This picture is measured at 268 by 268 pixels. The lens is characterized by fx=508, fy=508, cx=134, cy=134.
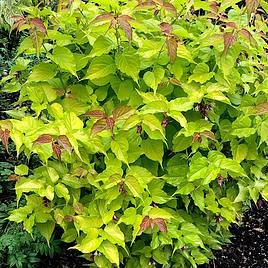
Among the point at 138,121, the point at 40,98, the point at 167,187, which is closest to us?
the point at 138,121

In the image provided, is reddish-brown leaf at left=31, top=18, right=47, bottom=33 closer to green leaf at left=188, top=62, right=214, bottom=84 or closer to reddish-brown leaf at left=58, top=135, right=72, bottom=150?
reddish-brown leaf at left=58, top=135, right=72, bottom=150

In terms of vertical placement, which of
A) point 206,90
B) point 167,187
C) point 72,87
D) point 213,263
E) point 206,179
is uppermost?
point 206,90

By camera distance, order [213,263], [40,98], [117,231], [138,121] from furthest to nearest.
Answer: [213,263] < [40,98] < [117,231] < [138,121]

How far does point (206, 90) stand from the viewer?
1990mm

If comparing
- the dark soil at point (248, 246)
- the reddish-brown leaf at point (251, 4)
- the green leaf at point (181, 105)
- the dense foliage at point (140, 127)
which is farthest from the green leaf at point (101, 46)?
the dark soil at point (248, 246)

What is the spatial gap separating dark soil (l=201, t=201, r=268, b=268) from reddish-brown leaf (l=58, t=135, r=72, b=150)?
1.48 m

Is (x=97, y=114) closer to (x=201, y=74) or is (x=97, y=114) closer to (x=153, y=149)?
(x=153, y=149)

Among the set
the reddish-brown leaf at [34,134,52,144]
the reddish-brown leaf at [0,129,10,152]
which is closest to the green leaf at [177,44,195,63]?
the reddish-brown leaf at [34,134,52,144]

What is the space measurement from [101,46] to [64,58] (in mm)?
178

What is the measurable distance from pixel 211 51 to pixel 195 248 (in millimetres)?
892

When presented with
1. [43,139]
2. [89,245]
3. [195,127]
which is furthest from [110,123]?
[89,245]

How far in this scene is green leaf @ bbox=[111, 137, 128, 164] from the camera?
1.94m

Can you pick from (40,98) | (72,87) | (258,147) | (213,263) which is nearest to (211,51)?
(258,147)

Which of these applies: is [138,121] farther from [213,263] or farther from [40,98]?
[213,263]
